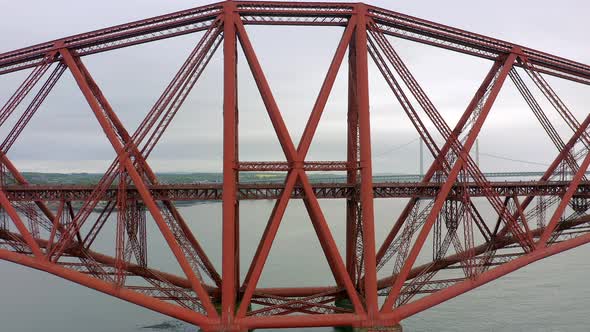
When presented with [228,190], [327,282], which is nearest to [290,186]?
[228,190]

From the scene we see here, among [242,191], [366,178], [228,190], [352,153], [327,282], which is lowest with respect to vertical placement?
[228,190]

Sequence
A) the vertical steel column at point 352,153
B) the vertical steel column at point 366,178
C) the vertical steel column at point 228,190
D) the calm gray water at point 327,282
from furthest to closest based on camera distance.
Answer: the calm gray water at point 327,282 → the vertical steel column at point 352,153 → the vertical steel column at point 366,178 → the vertical steel column at point 228,190

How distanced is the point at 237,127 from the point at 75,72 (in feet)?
24.0

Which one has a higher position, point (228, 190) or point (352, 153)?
point (352, 153)

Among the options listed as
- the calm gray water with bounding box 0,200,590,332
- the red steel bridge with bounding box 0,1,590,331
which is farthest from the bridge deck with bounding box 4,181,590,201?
the calm gray water with bounding box 0,200,590,332

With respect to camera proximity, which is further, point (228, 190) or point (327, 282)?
point (327, 282)

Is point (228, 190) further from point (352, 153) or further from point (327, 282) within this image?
point (327, 282)

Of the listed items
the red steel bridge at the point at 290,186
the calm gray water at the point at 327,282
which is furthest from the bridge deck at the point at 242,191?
the calm gray water at the point at 327,282

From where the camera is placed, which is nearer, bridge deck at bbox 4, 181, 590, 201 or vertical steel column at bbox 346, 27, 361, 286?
bridge deck at bbox 4, 181, 590, 201

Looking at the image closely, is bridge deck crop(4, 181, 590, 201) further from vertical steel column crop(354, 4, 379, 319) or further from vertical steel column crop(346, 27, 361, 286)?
vertical steel column crop(354, 4, 379, 319)

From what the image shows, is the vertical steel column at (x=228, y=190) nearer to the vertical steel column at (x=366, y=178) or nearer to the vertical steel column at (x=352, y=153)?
the vertical steel column at (x=366, y=178)

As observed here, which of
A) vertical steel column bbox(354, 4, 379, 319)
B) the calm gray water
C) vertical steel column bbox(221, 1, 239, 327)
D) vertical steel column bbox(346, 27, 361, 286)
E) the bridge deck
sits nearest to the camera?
vertical steel column bbox(221, 1, 239, 327)

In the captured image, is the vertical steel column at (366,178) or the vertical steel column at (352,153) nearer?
the vertical steel column at (366,178)

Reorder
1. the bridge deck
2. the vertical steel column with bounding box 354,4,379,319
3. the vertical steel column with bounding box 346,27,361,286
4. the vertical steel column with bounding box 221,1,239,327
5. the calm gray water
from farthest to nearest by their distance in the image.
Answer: the calm gray water → the vertical steel column with bounding box 346,27,361,286 → the bridge deck → the vertical steel column with bounding box 354,4,379,319 → the vertical steel column with bounding box 221,1,239,327
